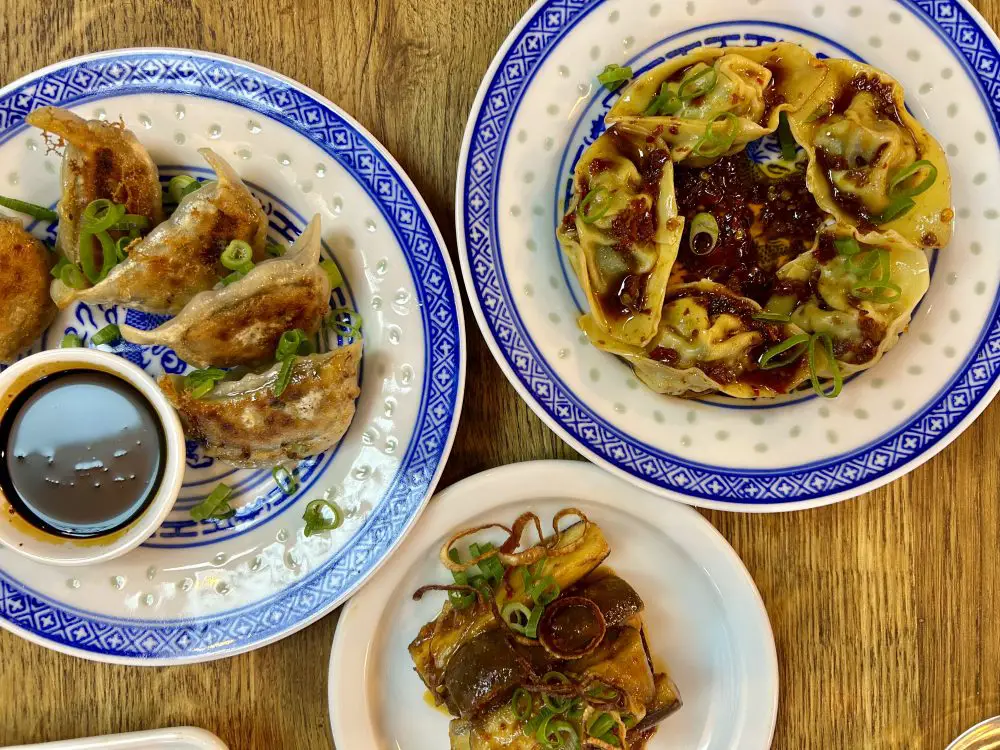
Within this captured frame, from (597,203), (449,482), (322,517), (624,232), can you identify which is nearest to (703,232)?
(624,232)

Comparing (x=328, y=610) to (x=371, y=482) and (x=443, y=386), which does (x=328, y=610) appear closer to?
(x=371, y=482)

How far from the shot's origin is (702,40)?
2.17 meters

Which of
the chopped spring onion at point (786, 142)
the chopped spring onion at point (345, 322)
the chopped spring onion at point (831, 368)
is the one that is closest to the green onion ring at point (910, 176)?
the chopped spring onion at point (786, 142)

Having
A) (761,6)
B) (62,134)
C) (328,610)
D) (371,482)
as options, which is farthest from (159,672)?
(761,6)

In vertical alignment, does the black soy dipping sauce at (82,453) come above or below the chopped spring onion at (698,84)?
below

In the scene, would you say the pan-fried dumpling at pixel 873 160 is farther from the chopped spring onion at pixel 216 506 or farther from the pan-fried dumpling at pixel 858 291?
the chopped spring onion at pixel 216 506

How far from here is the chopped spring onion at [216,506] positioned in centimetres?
218

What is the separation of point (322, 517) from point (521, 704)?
90 cm

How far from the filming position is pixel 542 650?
221 cm

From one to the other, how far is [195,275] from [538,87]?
1.26 m

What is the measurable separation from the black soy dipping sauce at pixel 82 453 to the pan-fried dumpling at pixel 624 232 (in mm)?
1487

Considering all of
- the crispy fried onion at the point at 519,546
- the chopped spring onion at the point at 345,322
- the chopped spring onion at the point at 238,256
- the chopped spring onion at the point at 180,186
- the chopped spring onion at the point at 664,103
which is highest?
the chopped spring onion at the point at 664,103

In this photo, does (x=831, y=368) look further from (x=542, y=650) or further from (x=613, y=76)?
(x=542, y=650)

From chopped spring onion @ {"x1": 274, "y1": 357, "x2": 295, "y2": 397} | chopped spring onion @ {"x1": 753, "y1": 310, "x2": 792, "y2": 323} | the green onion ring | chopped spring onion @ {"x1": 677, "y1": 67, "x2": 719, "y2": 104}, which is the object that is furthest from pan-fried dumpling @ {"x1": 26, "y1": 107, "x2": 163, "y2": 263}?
the green onion ring
